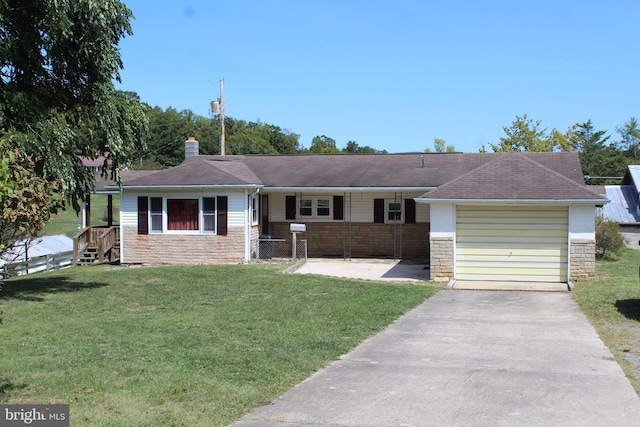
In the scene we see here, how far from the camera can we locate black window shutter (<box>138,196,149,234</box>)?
23359 millimetres

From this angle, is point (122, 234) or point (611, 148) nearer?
point (122, 234)

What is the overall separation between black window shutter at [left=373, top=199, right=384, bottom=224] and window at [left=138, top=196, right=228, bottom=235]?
5739mm

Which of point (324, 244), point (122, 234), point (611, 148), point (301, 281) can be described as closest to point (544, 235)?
point (301, 281)

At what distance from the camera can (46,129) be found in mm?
14523

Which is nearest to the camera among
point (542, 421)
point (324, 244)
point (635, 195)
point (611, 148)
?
point (542, 421)

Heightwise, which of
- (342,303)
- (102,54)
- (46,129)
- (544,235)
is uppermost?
(102,54)

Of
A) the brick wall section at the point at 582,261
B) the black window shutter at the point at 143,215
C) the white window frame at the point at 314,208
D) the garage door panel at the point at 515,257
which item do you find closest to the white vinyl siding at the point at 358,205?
the white window frame at the point at 314,208

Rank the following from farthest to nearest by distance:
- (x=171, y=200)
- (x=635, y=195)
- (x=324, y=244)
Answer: (x=635, y=195) → (x=324, y=244) → (x=171, y=200)

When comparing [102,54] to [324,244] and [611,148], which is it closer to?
[324,244]

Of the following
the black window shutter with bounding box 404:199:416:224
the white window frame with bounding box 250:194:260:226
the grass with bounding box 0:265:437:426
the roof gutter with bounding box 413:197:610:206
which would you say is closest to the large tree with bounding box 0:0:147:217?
the grass with bounding box 0:265:437:426

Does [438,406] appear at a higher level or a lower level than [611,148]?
lower

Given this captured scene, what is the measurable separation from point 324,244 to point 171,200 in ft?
19.8

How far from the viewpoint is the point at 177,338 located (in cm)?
1023

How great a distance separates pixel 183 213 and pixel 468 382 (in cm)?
1692
